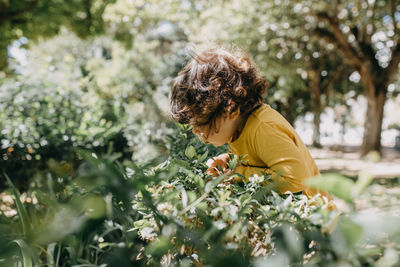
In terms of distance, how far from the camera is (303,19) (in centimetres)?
1205

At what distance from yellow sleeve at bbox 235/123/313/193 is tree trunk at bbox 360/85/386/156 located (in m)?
14.1

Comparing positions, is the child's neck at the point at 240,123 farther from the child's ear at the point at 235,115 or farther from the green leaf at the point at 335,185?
the green leaf at the point at 335,185

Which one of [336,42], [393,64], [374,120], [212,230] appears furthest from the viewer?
[374,120]

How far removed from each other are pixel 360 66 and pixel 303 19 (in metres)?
3.45

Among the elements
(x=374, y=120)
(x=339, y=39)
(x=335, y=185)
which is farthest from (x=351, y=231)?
(x=374, y=120)

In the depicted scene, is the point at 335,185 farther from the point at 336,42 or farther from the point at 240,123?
the point at 336,42

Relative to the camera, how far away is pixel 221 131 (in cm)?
193

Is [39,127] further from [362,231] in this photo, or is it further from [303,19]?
[303,19]

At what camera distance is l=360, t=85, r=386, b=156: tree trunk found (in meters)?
13.7

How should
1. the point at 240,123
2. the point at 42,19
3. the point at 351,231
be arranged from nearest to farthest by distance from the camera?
the point at 351,231
the point at 240,123
the point at 42,19

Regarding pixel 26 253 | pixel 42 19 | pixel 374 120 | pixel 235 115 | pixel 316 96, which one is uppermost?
pixel 42 19

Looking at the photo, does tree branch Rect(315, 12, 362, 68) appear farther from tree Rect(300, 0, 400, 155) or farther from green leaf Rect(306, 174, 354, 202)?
green leaf Rect(306, 174, 354, 202)

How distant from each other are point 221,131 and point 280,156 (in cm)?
47

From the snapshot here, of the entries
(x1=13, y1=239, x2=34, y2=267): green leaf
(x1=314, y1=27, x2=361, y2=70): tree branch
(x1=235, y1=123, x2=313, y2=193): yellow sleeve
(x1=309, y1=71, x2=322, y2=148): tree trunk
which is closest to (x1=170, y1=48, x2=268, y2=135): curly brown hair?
(x1=235, y1=123, x2=313, y2=193): yellow sleeve
